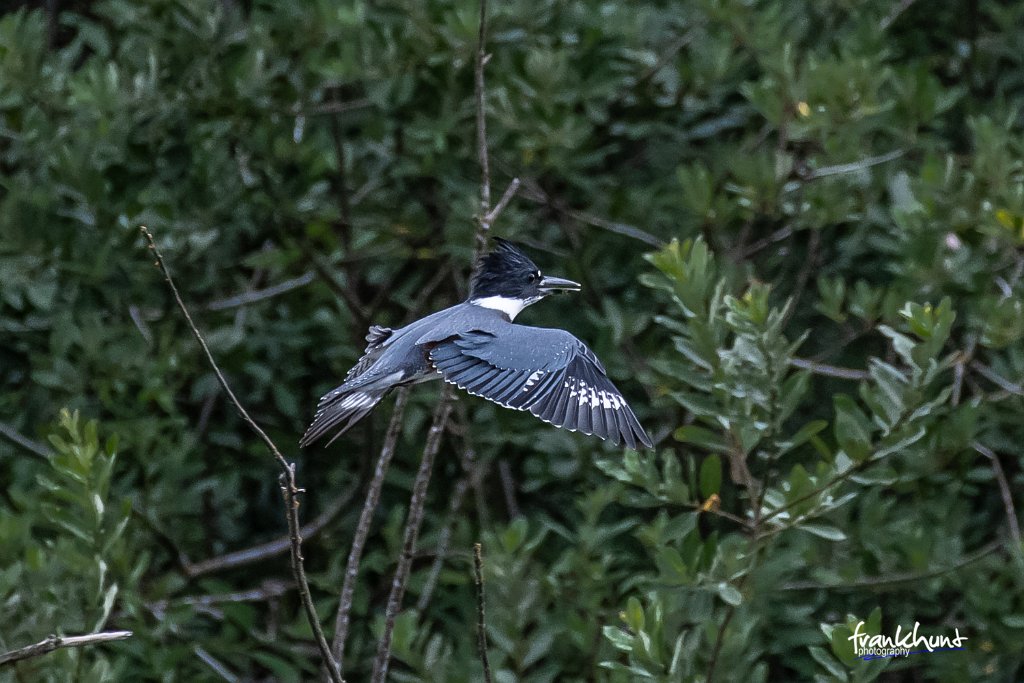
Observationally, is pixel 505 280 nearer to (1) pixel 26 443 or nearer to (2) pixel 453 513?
(2) pixel 453 513

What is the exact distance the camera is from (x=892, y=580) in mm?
3879

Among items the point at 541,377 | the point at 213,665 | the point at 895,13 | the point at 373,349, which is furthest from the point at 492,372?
the point at 895,13

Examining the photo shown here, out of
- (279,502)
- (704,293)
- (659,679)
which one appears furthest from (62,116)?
(659,679)

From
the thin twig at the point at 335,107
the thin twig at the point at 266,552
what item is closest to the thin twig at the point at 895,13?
the thin twig at the point at 335,107

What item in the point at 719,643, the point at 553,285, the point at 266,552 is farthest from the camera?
the point at 266,552

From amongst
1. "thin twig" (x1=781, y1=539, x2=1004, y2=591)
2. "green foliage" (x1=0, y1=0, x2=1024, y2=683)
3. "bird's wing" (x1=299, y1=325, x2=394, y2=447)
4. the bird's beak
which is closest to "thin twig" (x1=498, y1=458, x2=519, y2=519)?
"green foliage" (x1=0, y1=0, x2=1024, y2=683)

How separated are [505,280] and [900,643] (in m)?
1.38

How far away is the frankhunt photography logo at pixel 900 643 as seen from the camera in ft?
10.1

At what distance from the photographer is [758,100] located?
4.47 metres

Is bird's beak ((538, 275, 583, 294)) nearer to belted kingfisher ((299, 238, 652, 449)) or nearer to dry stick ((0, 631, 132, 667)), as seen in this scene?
belted kingfisher ((299, 238, 652, 449))

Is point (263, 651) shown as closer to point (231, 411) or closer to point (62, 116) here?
point (231, 411)

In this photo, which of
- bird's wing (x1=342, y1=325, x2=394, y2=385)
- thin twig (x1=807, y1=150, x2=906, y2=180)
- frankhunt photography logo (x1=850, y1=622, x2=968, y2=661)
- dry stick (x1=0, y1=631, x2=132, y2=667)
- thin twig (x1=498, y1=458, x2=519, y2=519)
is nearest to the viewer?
dry stick (x1=0, y1=631, x2=132, y2=667)

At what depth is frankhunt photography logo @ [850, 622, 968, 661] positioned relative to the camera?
10.1 feet

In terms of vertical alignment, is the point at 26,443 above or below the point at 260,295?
below
